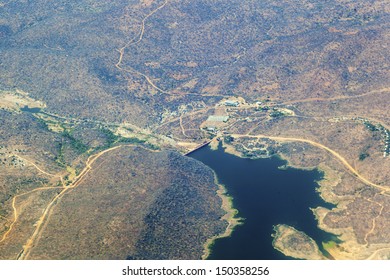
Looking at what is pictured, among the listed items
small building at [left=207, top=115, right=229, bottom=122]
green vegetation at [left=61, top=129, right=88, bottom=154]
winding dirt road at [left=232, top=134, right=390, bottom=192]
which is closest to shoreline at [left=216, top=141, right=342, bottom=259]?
winding dirt road at [left=232, top=134, right=390, bottom=192]

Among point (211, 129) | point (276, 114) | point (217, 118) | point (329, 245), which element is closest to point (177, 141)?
point (211, 129)

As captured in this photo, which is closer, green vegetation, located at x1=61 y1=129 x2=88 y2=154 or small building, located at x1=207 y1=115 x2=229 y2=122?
green vegetation, located at x1=61 y1=129 x2=88 y2=154

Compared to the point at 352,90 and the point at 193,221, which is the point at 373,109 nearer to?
the point at 352,90

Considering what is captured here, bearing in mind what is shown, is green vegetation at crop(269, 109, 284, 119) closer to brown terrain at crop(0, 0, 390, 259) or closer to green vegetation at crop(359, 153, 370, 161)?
brown terrain at crop(0, 0, 390, 259)

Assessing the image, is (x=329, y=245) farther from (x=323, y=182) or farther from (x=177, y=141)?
(x=177, y=141)

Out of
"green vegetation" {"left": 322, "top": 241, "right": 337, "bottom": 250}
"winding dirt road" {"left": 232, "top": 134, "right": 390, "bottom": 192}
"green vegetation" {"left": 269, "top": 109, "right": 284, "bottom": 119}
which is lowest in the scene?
"green vegetation" {"left": 269, "top": 109, "right": 284, "bottom": 119}

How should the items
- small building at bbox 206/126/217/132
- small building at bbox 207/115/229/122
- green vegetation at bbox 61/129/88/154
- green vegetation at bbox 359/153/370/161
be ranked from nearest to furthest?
1. green vegetation at bbox 359/153/370/161
2. green vegetation at bbox 61/129/88/154
3. small building at bbox 206/126/217/132
4. small building at bbox 207/115/229/122

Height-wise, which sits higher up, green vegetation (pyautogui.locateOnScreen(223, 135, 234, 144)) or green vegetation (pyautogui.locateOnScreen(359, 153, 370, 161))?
green vegetation (pyautogui.locateOnScreen(359, 153, 370, 161))

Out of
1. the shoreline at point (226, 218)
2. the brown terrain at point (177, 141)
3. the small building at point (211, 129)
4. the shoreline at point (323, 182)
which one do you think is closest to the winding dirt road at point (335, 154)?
the brown terrain at point (177, 141)

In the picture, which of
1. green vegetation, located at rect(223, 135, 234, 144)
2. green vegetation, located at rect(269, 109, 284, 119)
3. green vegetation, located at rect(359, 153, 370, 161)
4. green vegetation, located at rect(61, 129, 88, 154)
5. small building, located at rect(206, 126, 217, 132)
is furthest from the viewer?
green vegetation, located at rect(269, 109, 284, 119)
